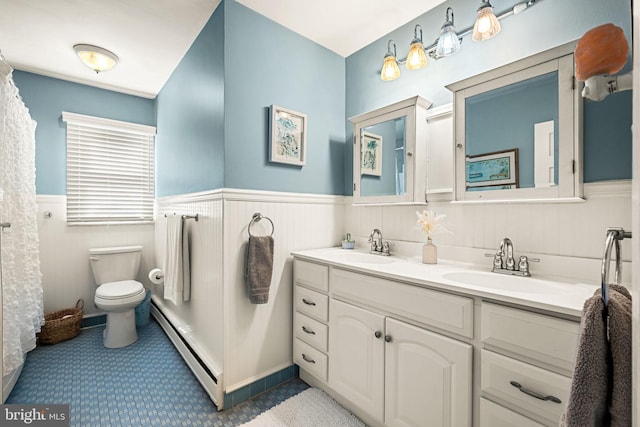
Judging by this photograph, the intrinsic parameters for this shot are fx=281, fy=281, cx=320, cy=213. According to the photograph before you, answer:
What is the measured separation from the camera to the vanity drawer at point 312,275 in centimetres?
169

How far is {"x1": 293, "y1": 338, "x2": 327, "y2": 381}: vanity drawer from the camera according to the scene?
170 centimetres

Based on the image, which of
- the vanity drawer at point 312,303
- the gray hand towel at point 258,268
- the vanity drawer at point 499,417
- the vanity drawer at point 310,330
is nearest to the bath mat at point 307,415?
the vanity drawer at point 310,330

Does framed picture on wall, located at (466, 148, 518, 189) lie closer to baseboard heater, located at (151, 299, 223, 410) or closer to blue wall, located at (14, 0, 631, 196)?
blue wall, located at (14, 0, 631, 196)

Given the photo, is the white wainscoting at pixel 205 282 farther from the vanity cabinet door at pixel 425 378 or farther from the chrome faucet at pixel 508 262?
the chrome faucet at pixel 508 262

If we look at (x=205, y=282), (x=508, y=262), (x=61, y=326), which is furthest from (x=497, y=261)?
(x=61, y=326)

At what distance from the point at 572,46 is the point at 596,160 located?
1.59 feet

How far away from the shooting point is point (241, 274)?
5.73 ft

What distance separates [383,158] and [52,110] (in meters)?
3.10

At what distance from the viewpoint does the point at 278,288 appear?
6.31 feet

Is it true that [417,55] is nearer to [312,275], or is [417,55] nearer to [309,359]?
[312,275]

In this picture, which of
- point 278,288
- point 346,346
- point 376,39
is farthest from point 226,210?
point 376,39

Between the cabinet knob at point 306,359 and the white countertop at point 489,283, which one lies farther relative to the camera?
the cabinet knob at point 306,359

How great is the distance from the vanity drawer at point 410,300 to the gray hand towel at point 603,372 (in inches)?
20.1

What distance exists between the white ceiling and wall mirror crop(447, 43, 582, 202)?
76 centimetres
